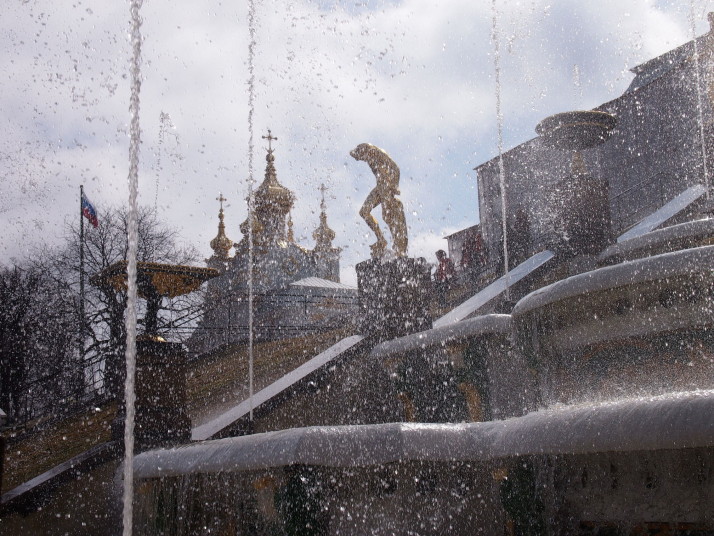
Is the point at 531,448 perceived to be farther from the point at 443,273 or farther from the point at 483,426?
the point at 443,273

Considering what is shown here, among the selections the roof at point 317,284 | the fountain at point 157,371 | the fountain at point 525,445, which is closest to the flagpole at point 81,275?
the roof at point 317,284

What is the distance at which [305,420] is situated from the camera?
7258 millimetres

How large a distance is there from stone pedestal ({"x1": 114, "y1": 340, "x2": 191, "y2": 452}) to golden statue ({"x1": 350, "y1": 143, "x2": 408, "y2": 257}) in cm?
289

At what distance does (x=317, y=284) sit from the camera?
30500 mm

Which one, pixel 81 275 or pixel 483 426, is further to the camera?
pixel 81 275

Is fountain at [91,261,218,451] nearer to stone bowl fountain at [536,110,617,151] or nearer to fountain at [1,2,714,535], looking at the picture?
fountain at [1,2,714,535]

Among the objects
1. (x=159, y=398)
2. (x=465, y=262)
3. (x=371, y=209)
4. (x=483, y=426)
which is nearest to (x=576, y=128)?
(x=371, y=209)

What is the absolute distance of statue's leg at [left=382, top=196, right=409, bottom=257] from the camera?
922 cm

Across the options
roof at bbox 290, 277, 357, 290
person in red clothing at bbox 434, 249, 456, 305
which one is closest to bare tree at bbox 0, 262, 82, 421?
roof at bbox 290, 277, 357, 290

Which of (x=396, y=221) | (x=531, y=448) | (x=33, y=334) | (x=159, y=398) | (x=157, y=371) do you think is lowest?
(x=531, y=448)

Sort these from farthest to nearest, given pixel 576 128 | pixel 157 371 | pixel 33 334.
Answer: pixel 33 334, pixel 576 128, pixel 157 371

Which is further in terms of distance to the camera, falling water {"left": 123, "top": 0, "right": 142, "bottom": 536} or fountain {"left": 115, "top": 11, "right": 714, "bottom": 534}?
falling water {"left": 123, "top": 0, "right": 142, "bottom": 536}

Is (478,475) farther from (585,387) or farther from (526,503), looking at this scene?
(585,387)

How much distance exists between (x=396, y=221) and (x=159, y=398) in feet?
11.9
